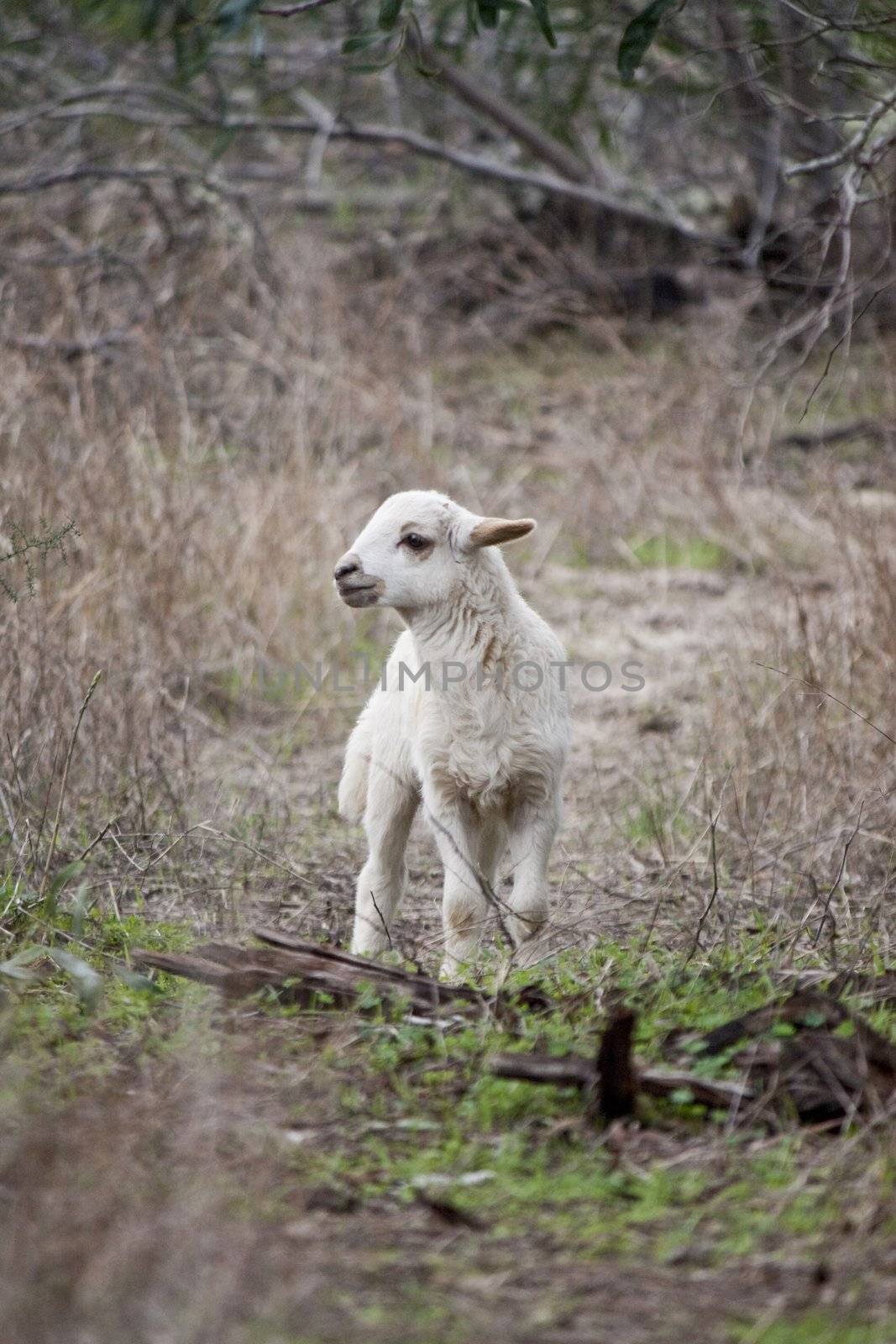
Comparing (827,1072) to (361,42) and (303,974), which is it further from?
(361,42)

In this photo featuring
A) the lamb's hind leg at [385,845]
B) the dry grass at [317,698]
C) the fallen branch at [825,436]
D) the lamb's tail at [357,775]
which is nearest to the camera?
the dry grass at [317,698]

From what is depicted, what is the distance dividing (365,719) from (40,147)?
335 inches

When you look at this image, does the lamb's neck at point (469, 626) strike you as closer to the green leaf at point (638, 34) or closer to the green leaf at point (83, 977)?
the green leaf at point (83, 977)

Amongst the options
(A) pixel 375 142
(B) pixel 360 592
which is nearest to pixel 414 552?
(B) pixel 360 592

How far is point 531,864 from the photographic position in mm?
4941

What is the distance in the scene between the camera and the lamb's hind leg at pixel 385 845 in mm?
5316

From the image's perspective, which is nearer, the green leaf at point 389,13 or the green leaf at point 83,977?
the green leaf at point 83,977

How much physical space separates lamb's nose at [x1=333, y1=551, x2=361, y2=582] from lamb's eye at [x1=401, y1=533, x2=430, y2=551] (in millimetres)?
190

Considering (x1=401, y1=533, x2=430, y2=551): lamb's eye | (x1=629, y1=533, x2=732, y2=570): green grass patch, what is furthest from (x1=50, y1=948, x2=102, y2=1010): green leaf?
(x1=629, y1=533, x2=732, y2=570): green grass patch

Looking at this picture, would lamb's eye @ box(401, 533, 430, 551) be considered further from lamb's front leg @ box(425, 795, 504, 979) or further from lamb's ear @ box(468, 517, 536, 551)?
lamb's front leg @ box(425, 795, 504, 979)

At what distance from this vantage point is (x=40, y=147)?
1231 cm

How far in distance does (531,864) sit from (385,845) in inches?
24.2

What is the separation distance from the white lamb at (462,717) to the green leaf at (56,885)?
96 cm

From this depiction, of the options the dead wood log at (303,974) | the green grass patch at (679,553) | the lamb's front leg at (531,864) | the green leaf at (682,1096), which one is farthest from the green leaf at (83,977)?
the green grass patch at (679,553)
